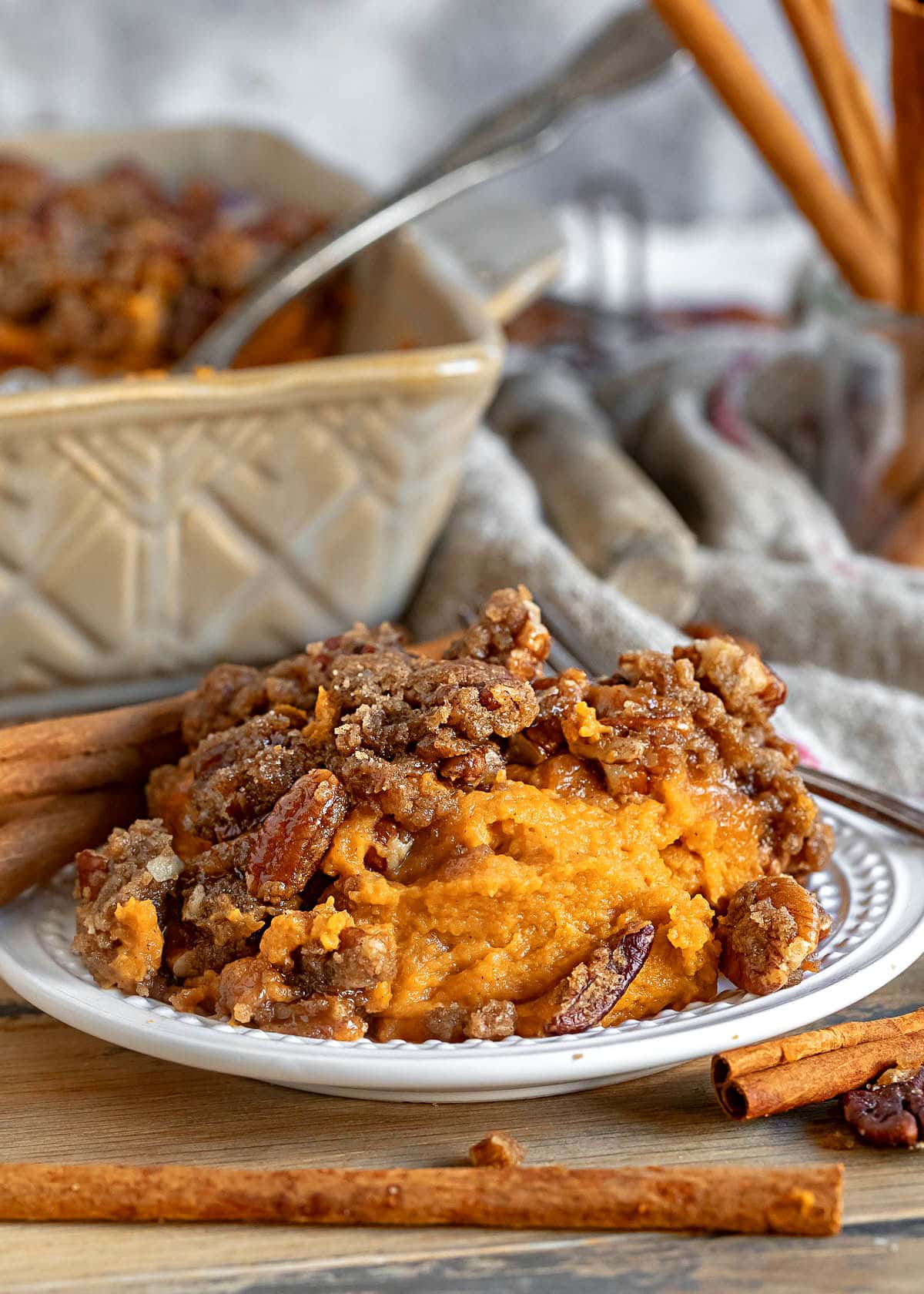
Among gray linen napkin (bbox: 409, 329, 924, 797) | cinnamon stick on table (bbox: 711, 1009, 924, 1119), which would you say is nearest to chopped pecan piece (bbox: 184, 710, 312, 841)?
cinnamon stick on table (bbox: 711, 1009, 924, 1119)

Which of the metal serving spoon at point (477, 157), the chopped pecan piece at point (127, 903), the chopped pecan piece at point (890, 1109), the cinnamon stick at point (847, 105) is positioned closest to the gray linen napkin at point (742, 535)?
the cinnamon stick at point (847, 105)

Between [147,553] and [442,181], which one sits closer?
[147,553]

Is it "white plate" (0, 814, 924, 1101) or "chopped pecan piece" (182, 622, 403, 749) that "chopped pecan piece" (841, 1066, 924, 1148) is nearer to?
"white plate" (0, 814, 924, 1101)

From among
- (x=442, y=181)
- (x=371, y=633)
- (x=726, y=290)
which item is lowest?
(x=726, y=290)

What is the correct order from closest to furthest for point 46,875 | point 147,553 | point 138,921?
point 138,921 < point 46,875 < point 147,553

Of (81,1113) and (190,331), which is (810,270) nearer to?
(190,331)

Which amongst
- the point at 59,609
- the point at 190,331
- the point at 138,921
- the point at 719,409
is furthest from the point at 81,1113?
the point at 719,409
